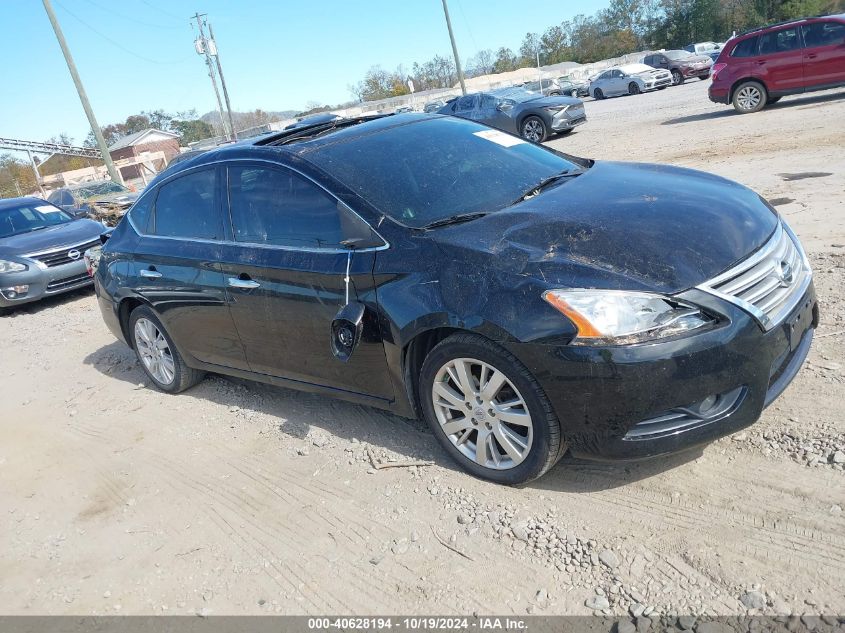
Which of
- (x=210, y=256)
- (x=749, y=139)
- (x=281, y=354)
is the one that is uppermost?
(x=210, y=256)

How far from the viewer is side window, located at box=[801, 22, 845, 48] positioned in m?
13.6

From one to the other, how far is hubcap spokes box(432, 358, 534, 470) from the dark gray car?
26.0 feet

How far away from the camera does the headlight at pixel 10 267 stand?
9.70 meters

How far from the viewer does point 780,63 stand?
46.4ft

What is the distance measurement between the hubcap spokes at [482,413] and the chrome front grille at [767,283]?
0.96 metres

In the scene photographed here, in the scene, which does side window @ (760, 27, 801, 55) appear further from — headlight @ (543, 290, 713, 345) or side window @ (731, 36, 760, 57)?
headlight @ (543, 290, 713, 345)

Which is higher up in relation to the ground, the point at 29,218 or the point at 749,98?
the point at 29,218

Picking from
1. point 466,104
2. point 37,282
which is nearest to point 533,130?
point 466,104

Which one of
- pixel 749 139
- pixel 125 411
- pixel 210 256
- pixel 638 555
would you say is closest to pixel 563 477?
pixel 638 555

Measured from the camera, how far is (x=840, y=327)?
4.22m

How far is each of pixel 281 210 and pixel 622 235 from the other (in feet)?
6.57

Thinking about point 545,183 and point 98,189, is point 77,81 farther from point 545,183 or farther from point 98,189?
point 545,183

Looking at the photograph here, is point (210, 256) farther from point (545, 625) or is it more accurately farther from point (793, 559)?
point (793, 559)

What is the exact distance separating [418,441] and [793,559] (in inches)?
79.7
